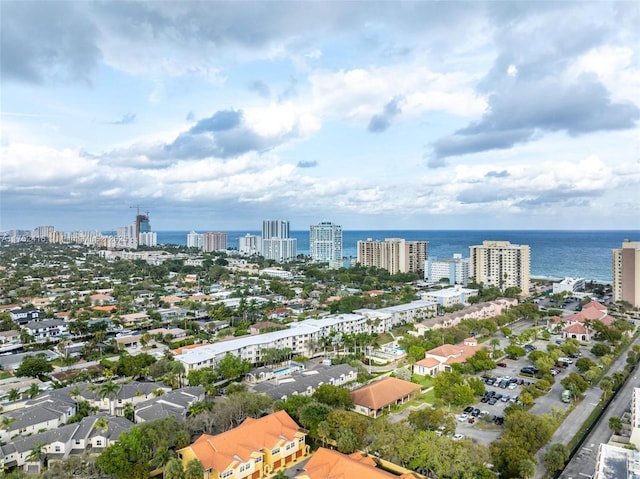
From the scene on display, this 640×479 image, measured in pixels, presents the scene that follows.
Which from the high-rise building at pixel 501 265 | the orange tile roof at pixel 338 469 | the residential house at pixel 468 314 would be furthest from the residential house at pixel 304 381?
the high-rise building at pixel 501 265

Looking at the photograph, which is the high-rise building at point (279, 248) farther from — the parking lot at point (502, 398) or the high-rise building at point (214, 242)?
the parking lot at point (502, 398)

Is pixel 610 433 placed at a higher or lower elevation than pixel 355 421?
lower

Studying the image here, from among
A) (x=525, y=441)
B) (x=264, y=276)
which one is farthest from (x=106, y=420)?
(x=264, y=276)

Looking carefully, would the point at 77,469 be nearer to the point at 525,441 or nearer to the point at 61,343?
the point at 525,441

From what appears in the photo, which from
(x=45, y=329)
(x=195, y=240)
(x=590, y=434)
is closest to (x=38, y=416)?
(x=45, y=329)

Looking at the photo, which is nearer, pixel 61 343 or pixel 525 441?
pixel 525 441

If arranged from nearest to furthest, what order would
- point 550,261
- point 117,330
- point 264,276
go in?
point 117,330, point 264,276, point 550,261
